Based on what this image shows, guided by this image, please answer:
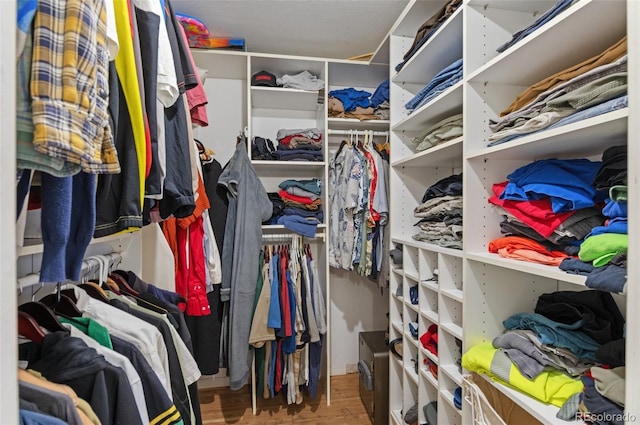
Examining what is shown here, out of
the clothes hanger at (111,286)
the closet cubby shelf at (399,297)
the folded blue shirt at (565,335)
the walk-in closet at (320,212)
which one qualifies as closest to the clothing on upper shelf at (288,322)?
the walk-in closet at (320,212)

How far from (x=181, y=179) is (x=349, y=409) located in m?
1.93

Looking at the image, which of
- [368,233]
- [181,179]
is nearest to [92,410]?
[181,179]

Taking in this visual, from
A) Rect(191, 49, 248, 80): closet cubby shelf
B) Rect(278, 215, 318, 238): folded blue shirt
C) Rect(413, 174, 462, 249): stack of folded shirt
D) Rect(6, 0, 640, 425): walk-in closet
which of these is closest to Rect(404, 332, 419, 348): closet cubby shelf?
Rect(6, 0, 640, 425): walk-in closet

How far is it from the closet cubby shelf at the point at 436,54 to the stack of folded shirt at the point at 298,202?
2.85 ft

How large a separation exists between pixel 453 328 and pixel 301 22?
1.80m

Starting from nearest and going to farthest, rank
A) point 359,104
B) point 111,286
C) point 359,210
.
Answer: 1. point 111,286
2. point 359,210
3. point 359,104

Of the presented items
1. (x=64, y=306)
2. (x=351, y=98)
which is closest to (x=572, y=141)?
(x=64, y=306)

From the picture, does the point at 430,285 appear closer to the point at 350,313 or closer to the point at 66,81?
the point at 350,313

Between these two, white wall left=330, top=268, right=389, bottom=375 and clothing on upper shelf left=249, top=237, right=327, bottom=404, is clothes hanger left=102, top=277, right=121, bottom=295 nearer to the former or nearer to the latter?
clothing on upper shelf left=249, top=237, right=327, bottom=404

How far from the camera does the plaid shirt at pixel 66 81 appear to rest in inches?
15.8

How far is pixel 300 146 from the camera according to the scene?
214cm

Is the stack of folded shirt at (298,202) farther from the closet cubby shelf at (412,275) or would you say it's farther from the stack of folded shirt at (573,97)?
the stack of folded shirt at (573,97)

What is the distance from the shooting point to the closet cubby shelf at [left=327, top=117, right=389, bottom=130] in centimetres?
218

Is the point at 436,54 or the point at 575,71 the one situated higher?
the point at 436,54
